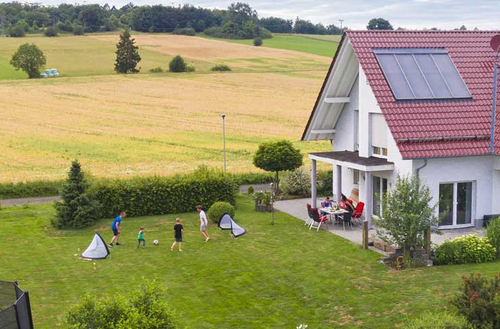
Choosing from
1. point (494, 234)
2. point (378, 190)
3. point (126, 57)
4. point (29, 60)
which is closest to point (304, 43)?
point (126, 57)

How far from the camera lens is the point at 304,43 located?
462ft

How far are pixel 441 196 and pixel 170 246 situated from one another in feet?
32.2

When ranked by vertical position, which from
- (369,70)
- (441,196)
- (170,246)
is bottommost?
(170,246)

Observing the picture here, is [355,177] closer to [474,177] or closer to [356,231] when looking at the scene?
[356,231]

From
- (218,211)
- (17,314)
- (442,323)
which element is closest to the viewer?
(17,314)

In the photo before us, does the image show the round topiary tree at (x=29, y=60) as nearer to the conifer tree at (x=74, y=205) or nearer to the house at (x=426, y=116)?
the conifer tree at (x=74, y=205)

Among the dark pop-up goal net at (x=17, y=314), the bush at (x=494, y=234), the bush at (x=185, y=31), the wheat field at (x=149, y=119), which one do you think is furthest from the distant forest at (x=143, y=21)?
the dark pop-up goal net at (x=17, y=314)

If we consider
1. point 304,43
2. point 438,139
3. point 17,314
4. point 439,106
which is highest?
point 304,43

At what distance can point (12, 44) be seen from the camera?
11900cm

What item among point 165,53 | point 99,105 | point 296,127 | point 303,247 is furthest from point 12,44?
point 303,247

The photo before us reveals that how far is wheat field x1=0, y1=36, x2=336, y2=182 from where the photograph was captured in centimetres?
4756

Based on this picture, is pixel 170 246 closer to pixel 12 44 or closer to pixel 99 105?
pixel 99 105

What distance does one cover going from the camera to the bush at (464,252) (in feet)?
70.6

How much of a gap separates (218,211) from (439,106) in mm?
9661
